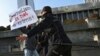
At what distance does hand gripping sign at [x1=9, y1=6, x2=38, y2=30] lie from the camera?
1023 cm

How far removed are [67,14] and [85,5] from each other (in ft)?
6.79

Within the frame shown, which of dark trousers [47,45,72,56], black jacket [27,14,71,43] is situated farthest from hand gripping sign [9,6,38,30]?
dark trousers [47,45,72,56]

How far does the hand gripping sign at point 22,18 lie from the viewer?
10.2 metres

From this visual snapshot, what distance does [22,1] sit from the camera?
13516 millimetres

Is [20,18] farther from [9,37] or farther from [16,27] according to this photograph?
[9,37]

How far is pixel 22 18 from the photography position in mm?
10312

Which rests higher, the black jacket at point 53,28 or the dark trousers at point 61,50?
the black jacket at point 53,28

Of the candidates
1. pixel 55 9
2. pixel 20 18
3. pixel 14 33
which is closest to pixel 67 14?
pixel 55 9

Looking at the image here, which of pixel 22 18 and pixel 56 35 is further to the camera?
pixel 22 18

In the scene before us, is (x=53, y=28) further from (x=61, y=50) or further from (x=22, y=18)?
(x=22, y=18)

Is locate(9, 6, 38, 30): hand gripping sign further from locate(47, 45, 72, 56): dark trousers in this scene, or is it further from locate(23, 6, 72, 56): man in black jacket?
locate(47, 45, 72, 56): dark trousers

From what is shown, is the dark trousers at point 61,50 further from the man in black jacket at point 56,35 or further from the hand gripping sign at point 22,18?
the hand gripping sign at point 22,18

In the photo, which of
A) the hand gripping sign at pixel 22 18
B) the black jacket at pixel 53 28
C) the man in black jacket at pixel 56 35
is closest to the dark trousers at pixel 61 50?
the man in black jacket at pixel 56 35

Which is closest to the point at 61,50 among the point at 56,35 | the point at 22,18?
the point at 56,35
